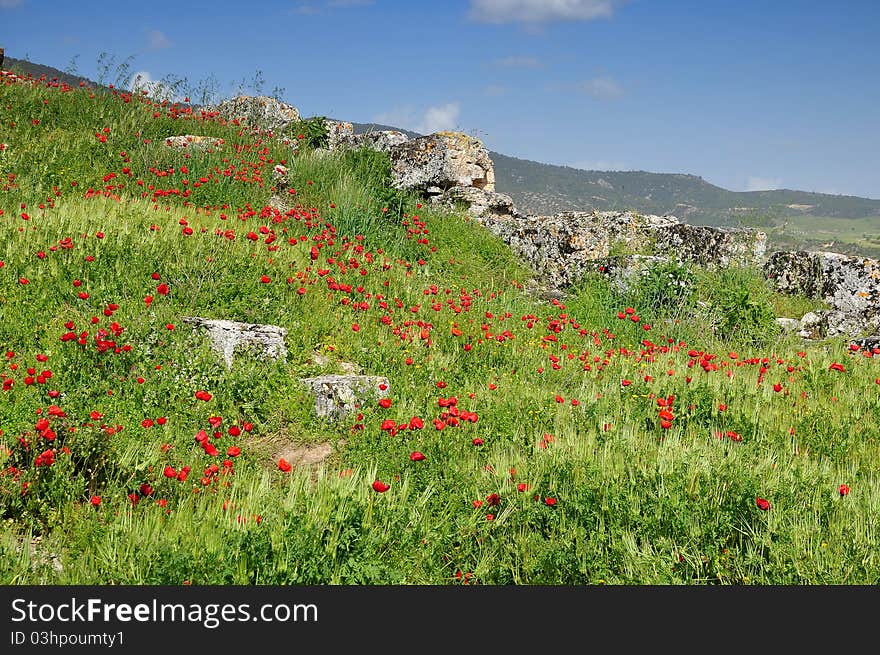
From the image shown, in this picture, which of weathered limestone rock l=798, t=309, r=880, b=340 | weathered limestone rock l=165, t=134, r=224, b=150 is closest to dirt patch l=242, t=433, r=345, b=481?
weathered limestone rock l=798, t=309, r=880, b=340

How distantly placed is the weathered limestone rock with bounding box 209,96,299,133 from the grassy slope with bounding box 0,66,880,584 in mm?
6212

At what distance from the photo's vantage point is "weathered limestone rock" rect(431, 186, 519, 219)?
47.4 feet

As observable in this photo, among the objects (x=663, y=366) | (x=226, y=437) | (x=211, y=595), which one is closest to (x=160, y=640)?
(x=211, y=595)

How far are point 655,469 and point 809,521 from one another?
0.90m

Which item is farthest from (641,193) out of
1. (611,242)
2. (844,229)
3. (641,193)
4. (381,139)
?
(611,242)

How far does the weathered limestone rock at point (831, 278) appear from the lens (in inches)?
412

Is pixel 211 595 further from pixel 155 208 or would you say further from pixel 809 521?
pixel 155 208

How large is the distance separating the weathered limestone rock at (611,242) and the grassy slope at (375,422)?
118cm

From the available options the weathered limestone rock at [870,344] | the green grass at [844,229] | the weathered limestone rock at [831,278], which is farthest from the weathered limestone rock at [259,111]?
the green grass at [844,229]

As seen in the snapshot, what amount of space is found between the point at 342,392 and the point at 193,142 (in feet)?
29.9

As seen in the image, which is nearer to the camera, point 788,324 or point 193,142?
point 788,324

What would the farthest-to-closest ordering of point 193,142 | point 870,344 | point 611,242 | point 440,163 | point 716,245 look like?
point 440,163, point 193,142, point 611,242, point 716,245, point 870,344

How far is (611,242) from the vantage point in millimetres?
12531

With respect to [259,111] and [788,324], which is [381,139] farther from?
[788,324]
